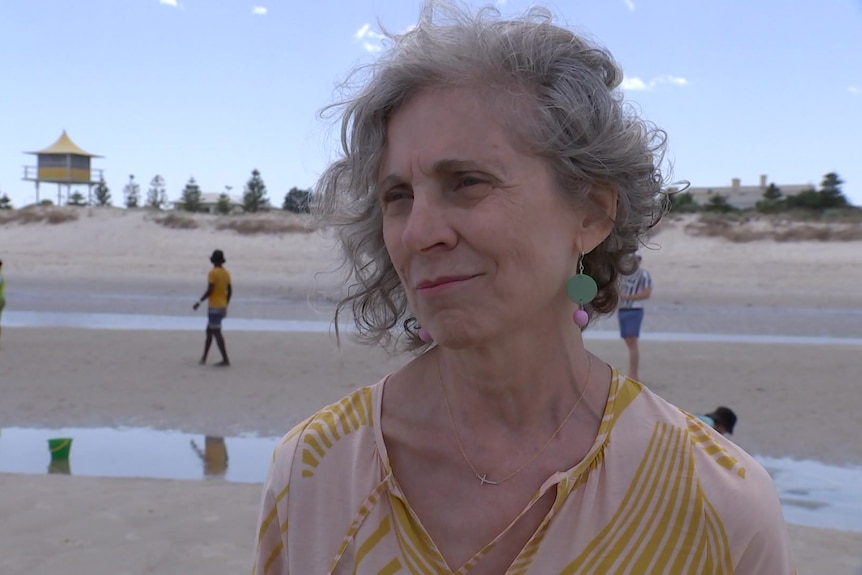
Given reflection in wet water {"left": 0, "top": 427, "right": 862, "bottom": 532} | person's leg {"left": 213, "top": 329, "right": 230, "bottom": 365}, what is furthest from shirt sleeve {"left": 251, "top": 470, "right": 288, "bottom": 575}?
person's leg {"left": 213, "top": 329, "right": 230, "bottom": 365}

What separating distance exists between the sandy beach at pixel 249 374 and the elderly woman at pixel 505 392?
0.55 metres

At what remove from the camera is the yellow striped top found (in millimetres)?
1561

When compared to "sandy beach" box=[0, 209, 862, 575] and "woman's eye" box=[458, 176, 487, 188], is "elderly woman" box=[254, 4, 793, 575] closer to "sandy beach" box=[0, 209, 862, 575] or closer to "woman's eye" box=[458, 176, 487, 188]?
"woman's eye" box=[458, 176, 487, 188]

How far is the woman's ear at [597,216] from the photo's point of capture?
5.77ft

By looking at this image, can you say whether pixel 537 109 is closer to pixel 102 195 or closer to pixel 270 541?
pixel 270 541

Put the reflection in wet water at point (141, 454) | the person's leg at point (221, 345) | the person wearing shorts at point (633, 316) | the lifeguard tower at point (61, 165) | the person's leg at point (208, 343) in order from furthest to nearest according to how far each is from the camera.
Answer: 1. the lifeguard tower at point (61, 165)
2. the person's leg at point (208, 343)
3. the person's leg at point (221, 345)
4. the person wearing shorts at point (633, 316)
5. the reflection in wet water at point (141, 454)

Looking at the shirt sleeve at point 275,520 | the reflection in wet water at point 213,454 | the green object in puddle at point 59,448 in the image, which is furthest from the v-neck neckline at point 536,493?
the green object in puddle at point 59,448

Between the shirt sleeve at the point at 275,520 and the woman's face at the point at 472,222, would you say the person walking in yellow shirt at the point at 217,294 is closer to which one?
the shirt sleeve at the point at 275,520

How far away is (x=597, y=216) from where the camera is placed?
1.79 metres

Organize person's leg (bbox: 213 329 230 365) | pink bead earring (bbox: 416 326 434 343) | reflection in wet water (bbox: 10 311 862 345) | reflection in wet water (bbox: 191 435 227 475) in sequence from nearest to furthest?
pink bead earring (bbox: 416 326 434 343), reflection in wet water (bbox: 191 435 227 475), person's leg (bbox: 213 329 230 365), reflection in wet water (bbox: 10 311 862 345)

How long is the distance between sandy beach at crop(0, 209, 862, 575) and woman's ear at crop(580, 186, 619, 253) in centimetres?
57

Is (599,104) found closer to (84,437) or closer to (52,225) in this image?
(84,437)

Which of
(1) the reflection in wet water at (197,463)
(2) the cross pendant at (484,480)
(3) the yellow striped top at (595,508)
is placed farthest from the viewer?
(1) the reflection in wet water at (197,463)

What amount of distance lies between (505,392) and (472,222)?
375mm
